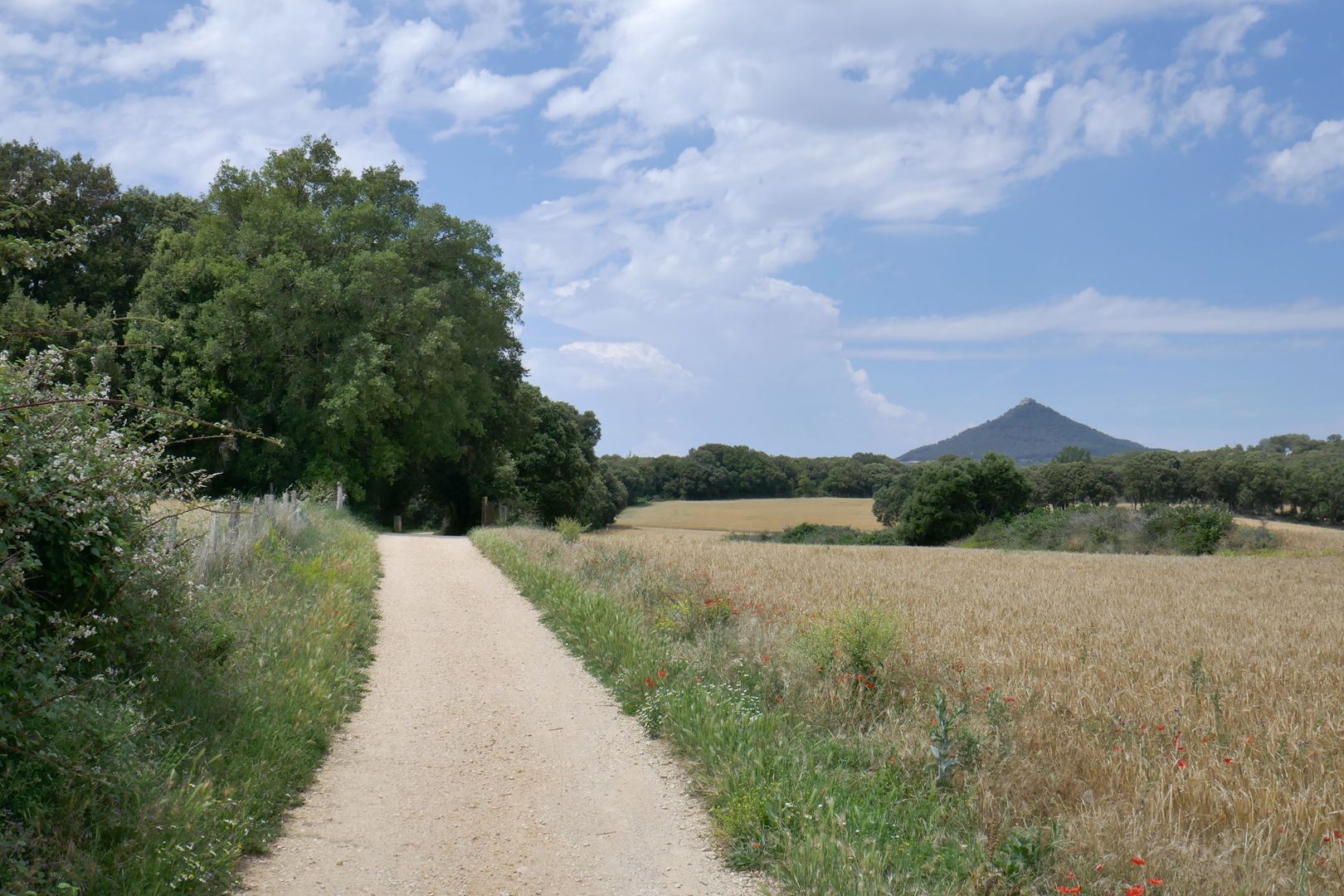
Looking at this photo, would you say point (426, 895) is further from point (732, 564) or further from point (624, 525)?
point (624, 525)

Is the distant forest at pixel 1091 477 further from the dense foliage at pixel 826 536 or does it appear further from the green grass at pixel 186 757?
the green grass at pixel 186 757

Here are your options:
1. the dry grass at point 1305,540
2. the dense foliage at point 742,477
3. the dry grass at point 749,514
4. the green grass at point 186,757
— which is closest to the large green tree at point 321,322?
the green grass at point 186,757

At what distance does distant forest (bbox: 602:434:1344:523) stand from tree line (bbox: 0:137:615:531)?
147 feet

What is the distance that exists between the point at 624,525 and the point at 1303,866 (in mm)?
69912

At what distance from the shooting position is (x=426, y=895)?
4.42m

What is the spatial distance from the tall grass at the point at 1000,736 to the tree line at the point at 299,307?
21.2 meters

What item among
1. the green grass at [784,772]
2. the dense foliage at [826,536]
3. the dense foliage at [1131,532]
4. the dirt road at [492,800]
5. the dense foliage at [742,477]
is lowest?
the dense foliage at [826,536]

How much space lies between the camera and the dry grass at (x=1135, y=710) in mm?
4453

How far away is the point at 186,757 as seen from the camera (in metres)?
5.32

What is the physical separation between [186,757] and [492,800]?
192cm

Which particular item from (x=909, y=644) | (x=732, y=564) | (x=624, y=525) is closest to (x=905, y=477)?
(x=624, y=525)

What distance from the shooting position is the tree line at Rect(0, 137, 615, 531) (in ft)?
101

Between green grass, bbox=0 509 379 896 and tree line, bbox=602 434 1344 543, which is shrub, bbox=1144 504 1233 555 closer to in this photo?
tree line, bbox=602 434 1344 543

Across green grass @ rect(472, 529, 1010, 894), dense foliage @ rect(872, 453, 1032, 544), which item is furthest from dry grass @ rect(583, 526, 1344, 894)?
dense foliage @ rect(872, 453, 1032, 544)
